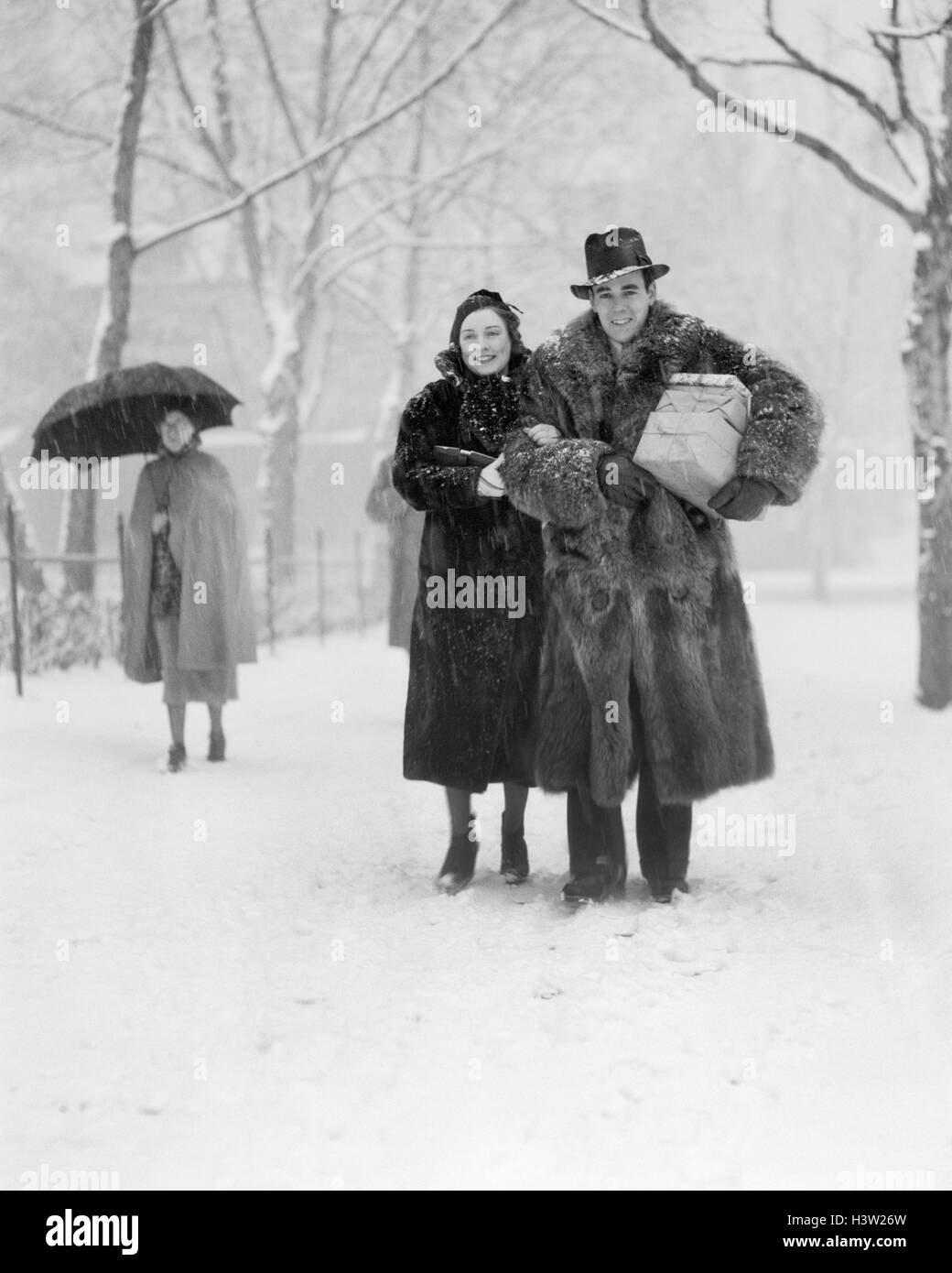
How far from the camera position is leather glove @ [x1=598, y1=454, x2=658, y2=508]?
4.11 meters

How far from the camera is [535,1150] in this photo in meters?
2.62

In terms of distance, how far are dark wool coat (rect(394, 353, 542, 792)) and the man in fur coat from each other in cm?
21

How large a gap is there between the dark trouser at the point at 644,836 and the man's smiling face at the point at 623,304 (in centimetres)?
140

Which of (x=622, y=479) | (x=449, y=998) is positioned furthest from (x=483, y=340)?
(x=449, y=998)

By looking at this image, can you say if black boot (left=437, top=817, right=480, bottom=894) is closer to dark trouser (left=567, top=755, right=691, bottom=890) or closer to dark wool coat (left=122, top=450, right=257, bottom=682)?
dark trouser (left=567, top=755, right=691, bottom=890)

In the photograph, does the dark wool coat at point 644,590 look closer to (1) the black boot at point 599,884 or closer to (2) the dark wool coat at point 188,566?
(1) the black boot at point 599,884

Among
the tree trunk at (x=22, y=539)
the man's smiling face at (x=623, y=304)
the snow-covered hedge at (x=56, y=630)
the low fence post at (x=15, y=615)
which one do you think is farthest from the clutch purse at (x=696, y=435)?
the snow-covered hedge at (x=56, y=630)

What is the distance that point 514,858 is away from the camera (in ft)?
15.6

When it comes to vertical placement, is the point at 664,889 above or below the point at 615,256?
below

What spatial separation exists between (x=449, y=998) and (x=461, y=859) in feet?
3.83

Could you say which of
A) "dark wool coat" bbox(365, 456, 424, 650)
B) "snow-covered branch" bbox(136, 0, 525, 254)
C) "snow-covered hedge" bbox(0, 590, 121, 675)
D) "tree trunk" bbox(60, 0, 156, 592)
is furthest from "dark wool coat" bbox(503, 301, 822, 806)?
"tree trunk" bbox(60, 0, 156, 592)

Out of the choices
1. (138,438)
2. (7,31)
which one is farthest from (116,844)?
(7,31)

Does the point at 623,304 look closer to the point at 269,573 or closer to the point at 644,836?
the point at 644,836
